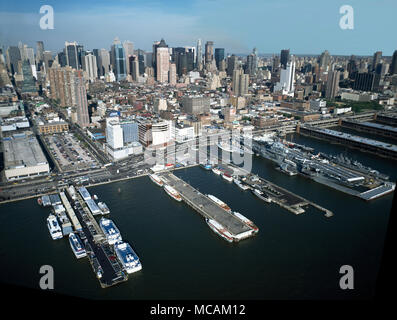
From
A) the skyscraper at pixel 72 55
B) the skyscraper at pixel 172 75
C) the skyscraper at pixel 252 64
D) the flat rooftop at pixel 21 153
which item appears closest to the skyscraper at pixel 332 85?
the skyscraper at pixel 252 64

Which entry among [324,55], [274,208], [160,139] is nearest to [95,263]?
[274,208]

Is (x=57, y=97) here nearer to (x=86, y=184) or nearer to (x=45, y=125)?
(x=45, y=125)

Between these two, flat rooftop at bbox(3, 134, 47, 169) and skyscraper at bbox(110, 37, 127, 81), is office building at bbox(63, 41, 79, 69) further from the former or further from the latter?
flat rooftop at bbox(3, 134, 47, 169)

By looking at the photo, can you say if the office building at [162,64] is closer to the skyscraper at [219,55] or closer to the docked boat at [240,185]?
the skyscraper at [219,55]

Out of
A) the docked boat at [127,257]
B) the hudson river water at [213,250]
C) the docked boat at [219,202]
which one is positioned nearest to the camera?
the hudson river water at [213,250]

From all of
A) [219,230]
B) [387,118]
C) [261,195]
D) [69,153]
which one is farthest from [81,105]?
[387,118]

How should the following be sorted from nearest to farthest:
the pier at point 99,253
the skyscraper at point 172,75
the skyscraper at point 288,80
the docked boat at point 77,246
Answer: the pier at point 99,253 → the docked boat at point 77,246 → the skyscraper at point 288,80 → the skyscraper at point 172,75
